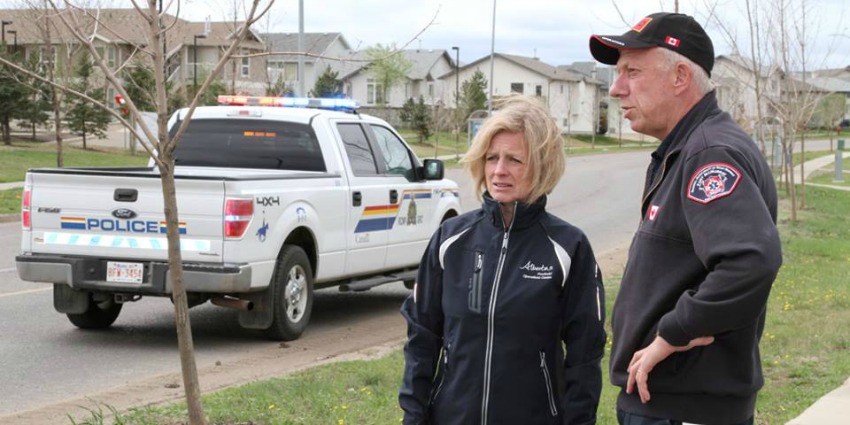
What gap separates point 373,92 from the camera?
91.9 m

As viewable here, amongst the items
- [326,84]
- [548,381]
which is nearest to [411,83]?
[326,84]

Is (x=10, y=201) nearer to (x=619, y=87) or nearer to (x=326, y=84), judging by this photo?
(x=619, y=87)

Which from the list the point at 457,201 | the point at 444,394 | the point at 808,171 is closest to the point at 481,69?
the point at 808,171

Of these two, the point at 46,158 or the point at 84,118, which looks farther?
the point at 84,118

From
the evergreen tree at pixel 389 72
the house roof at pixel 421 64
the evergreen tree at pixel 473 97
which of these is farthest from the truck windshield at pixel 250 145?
the house roof at pixel 421 64

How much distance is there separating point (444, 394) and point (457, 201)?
8.81 m

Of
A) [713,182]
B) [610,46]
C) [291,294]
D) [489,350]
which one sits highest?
[610,46]

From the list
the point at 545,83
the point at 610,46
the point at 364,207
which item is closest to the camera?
the point at 610,46

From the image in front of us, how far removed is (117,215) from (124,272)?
0.45 m

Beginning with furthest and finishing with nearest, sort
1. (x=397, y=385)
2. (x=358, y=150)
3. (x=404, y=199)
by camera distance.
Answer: (x=404, y=199) → (x=358, y=150) → (x=397, y=385)

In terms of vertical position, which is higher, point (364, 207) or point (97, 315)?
point (364, 207)

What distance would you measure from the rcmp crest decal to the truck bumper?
Answer: 6.16 metres

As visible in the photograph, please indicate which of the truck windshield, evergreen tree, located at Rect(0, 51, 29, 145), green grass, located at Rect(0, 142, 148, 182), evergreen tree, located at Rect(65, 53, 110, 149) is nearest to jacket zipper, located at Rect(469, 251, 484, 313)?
the truck windshield

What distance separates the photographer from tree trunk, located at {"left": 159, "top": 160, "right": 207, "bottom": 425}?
5547 mm
